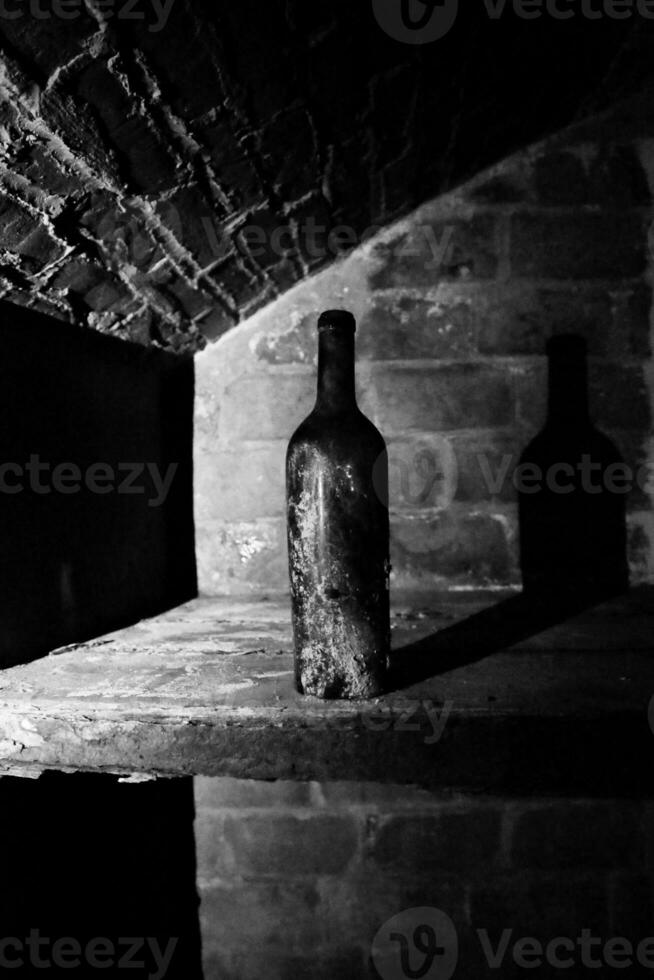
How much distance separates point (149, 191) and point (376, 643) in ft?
2.41

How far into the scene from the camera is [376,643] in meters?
0.72

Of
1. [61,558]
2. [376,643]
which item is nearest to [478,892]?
[376,643]

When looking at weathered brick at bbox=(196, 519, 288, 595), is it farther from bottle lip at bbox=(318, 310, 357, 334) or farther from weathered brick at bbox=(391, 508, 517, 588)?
bottle lip at bbox=(318, 310, 357, 334)

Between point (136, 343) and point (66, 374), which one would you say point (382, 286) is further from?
point (66, 374)

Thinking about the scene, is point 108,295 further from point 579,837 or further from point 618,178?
point 579,837

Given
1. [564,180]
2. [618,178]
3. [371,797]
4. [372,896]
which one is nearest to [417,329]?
[564,180]

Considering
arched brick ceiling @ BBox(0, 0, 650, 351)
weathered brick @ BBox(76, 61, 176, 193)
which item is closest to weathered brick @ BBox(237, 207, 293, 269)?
arched brick ceiling @ BBox(0, 0, 650, 351)

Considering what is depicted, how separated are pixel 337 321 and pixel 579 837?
1360mm

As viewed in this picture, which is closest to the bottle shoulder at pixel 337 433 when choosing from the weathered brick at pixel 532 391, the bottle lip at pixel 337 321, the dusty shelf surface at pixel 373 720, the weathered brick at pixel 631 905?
the bottle lip at pixel 337 321

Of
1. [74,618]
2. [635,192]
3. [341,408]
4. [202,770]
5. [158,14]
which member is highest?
[635,192]

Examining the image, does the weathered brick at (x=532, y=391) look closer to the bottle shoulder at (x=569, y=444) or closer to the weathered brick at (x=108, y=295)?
the bottle shoulder at (x=569, y=444)

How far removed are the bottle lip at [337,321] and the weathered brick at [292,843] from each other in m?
1.20

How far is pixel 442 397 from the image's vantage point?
55.6 inches

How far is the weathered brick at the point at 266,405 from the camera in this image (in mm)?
1430
